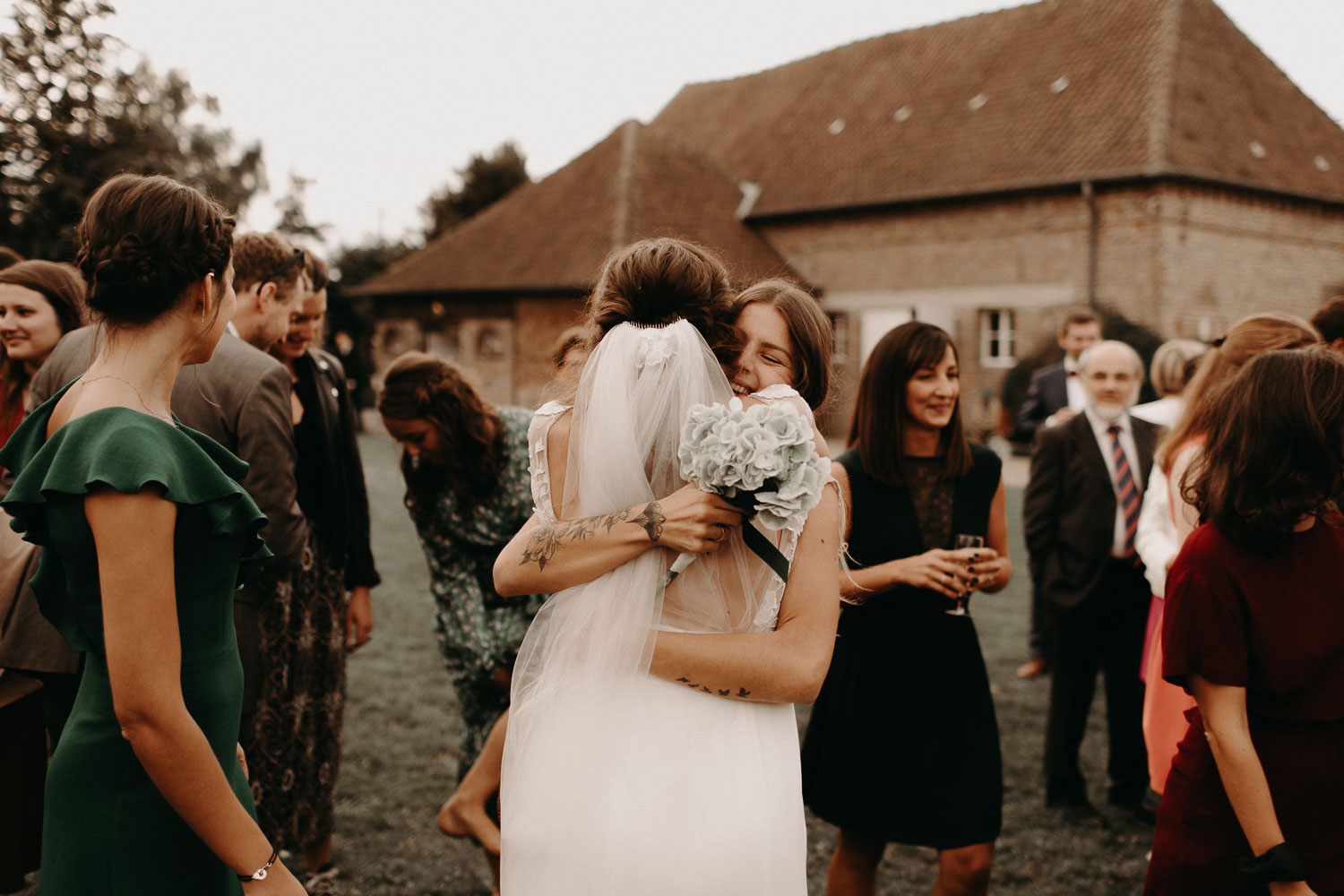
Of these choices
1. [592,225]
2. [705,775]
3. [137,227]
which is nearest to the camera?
[137,227]

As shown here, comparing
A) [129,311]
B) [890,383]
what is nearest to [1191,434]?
[890,383]

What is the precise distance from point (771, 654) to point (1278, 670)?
46.2 inches

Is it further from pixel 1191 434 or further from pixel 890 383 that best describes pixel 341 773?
pixel 1191 434

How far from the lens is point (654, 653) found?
2.03m

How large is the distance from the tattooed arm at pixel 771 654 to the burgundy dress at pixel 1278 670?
0.89m

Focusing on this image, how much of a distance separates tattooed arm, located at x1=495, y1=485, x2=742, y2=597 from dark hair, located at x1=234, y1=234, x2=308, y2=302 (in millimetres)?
1884

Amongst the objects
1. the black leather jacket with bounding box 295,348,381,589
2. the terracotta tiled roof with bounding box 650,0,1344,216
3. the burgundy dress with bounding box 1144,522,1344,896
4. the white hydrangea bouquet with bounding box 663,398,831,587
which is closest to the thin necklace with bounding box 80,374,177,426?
the white hydrangea bouquet with bounding box 663,398,831,587

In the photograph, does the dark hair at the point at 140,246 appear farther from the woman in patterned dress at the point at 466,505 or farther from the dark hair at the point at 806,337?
the woman in patterned dress at the point at 466,505

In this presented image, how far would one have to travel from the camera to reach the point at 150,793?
1862 mm

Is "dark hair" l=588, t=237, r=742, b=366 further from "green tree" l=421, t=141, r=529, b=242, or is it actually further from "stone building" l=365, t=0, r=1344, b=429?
"green tree" l=421, t=141, r=529, b=242

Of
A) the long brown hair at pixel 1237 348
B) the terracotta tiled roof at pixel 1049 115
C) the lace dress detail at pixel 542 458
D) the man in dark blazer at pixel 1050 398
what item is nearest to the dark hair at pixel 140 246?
the lace dress detail at pixel 542 458

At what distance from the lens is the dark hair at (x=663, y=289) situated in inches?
83.1

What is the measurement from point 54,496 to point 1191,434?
3.29 meters

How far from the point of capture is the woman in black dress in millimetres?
3225
